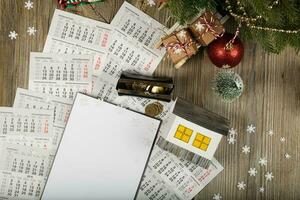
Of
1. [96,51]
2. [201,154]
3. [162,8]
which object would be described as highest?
[162,8]

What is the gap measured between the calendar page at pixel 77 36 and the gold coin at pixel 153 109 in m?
0.21

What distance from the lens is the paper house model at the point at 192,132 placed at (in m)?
1.36

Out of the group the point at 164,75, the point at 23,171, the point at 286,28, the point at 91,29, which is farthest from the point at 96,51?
the point at 286,28

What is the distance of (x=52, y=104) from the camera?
58.7 inches

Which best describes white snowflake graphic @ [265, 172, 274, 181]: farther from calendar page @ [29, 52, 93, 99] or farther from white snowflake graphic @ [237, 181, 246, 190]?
calendar page @ [29, 52, 93, 99]

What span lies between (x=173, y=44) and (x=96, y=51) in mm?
269

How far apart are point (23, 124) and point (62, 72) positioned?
22 centimetres

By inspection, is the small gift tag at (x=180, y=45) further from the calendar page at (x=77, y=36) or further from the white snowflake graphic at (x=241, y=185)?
the white snowflake graphic at (x=241, y=185)

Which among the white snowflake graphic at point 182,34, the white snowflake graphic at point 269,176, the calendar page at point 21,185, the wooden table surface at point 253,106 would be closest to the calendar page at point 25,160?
the calendar page at point 21,185

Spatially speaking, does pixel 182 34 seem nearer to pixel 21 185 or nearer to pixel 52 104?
pixel 52 104

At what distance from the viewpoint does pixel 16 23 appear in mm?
1485

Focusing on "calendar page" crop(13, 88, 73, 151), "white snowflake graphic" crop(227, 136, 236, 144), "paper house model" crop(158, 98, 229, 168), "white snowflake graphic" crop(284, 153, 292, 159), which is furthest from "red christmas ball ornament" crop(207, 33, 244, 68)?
"calendar page" crop(13, 88, 73, 151)

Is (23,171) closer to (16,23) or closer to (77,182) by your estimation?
(77,182)

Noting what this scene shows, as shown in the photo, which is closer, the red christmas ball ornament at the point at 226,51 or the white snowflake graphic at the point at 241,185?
the red christmas ball ornament at the point at 226,51
